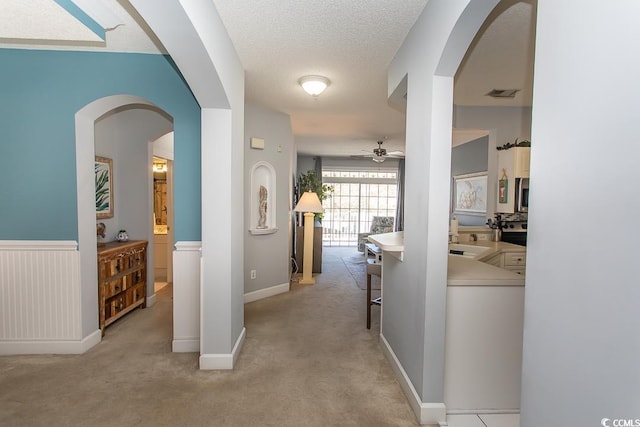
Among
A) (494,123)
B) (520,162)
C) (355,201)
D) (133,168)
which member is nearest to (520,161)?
(520,162)

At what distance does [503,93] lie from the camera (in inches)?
137

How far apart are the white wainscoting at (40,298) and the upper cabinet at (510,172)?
14.1 feet

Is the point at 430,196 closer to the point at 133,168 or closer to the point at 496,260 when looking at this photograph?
the point at 496,260

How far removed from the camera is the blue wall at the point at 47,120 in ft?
8.74

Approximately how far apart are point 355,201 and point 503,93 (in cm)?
591

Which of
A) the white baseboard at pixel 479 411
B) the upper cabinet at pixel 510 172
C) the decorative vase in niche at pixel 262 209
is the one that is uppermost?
the upper cabinet at pixel 510 172

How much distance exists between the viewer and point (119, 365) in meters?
2.58

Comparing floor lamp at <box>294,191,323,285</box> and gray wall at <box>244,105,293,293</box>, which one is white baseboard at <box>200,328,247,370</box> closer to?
gray wall at <box>244,105,293,293</box>

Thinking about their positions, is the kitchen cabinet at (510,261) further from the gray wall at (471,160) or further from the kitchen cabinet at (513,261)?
the gray wall at (471,160)

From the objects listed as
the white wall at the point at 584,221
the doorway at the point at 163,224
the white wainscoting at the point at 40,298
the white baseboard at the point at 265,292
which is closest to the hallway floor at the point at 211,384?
the white wainscoting at the point at 40,298

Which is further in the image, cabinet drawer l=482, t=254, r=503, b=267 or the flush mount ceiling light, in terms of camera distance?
cabinet drawer l=482, t=254, r=503, b=267

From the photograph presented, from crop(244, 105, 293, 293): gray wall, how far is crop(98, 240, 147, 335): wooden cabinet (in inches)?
48.1

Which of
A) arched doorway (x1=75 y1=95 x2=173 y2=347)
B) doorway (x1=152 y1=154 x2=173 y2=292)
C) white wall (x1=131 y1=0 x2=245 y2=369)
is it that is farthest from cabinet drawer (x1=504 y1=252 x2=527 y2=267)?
doorway (x1=152 y1=154 x2=173 y2=292)

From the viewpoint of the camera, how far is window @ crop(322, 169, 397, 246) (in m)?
9.12
